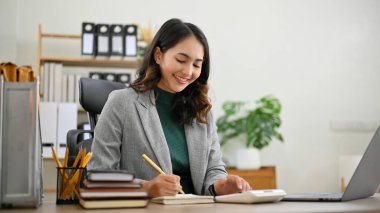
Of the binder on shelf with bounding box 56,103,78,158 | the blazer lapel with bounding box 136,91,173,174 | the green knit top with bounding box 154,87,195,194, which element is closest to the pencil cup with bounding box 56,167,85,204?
the blazer lapel with bounding box 136,91,173,174

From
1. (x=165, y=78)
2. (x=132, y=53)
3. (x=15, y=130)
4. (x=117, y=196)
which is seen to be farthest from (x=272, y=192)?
(x=132, y=53)

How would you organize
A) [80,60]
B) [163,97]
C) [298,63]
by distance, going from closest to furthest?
[163,97]
[80,60]
[298,63]

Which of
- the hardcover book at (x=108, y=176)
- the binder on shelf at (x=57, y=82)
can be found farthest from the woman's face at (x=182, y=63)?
the binder on shelf at (x=57, y=82)

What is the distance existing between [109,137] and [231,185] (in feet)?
1.43

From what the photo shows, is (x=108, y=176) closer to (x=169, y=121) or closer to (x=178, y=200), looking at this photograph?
(x=178, y=200)

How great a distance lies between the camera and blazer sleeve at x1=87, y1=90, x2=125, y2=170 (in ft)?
5.26

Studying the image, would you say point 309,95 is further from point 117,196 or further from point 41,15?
point 117,196

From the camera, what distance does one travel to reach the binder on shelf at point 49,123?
449 centimetres

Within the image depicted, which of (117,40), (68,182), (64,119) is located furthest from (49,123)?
(68,182)

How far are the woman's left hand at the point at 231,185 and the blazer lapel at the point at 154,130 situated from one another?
189 mm

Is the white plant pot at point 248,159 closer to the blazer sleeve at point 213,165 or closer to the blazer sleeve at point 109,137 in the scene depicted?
the blazer sleeve at point 213,165

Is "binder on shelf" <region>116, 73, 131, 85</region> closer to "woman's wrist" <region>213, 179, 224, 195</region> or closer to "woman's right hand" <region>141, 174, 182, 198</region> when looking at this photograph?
"woman's wrist" <region>213, 179, 224, 195</region>

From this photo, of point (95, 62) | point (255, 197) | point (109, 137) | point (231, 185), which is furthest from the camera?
point (95, 62)

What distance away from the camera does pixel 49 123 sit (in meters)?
4.53
